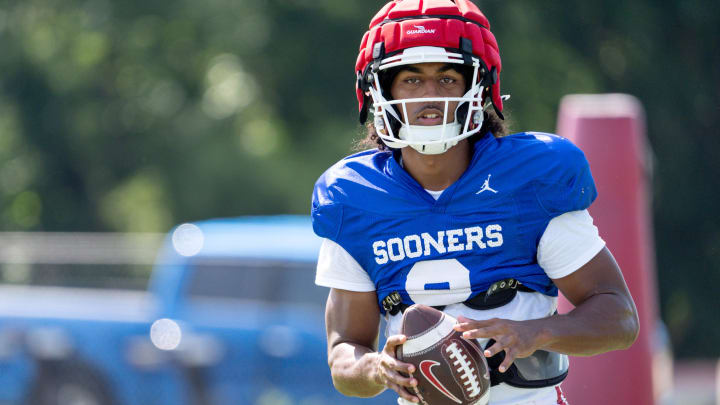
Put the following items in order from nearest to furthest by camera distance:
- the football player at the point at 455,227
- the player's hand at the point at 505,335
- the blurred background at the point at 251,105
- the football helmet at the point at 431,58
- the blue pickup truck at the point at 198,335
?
the player's hand at the point at 505,335 → the football player at the point at 455,227 → the football helmet at the point at 431,58 → the blue pickup truck at the point at 198,335 → the blurred background at the point at 251,105

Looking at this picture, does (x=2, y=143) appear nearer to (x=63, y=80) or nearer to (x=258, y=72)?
(x=63, y=80)

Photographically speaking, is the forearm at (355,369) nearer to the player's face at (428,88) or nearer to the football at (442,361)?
the football at (442,361)

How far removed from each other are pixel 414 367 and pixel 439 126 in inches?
24.6

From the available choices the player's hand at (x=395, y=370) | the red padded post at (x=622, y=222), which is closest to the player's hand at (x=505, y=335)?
the player's hand at (x=395, y=370)

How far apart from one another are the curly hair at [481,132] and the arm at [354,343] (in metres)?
0.46

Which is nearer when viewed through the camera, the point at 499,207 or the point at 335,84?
the point at 499,207

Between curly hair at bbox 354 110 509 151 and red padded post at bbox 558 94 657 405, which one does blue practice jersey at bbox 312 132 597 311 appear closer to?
curly hair at bbox 354 110 509 151

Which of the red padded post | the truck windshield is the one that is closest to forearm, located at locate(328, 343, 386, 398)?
the red padded post

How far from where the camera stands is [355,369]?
2578 millimetres

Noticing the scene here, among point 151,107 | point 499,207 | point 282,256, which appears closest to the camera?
point 499,207

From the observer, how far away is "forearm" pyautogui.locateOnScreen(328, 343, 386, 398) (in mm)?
2525

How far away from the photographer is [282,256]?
691 centimetres

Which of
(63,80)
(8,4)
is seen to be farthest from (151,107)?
(8,4)

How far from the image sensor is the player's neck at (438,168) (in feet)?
8.82
